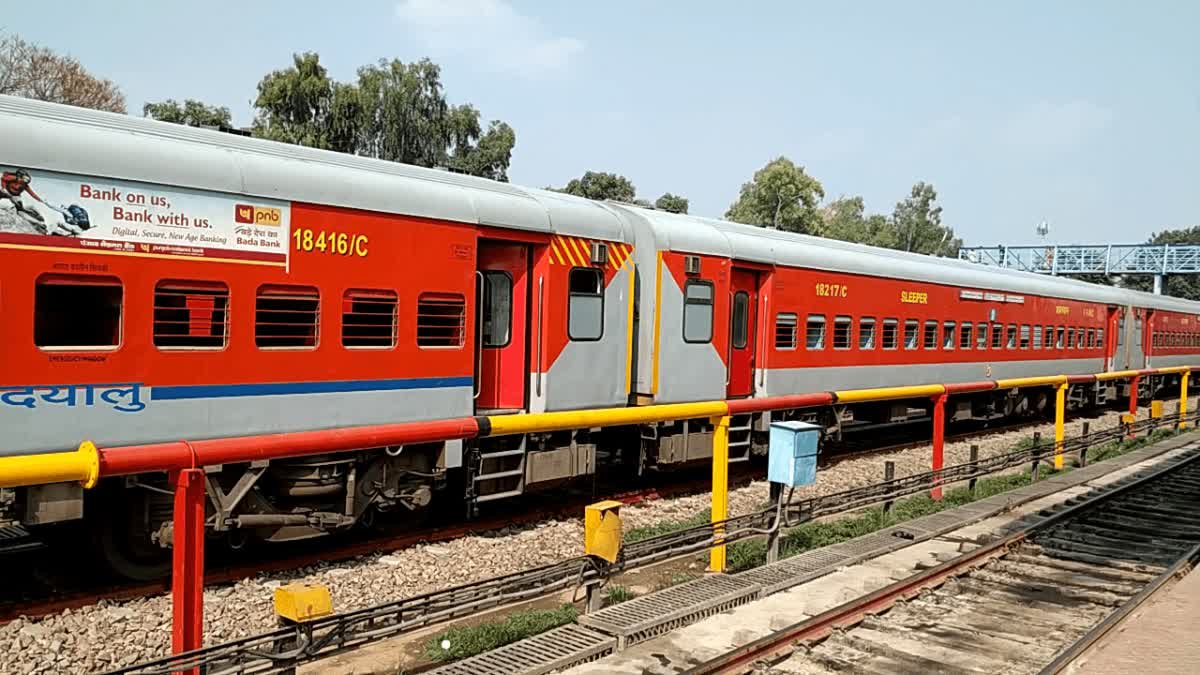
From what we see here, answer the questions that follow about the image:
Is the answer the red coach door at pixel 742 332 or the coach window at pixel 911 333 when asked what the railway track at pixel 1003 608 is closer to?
the red coach door at pixel 742 332

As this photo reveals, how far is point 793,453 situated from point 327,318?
14.1ft

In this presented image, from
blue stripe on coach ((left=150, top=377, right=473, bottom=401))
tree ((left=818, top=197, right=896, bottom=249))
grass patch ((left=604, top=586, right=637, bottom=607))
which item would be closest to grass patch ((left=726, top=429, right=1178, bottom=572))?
grass patch ((left=604, top=586, right=637, bottom=607))

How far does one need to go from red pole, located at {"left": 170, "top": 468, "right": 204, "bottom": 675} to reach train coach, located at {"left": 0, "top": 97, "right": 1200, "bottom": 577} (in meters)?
2.50

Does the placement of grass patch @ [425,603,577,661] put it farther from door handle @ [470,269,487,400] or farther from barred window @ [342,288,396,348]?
door handle @ [470,269,487,400]

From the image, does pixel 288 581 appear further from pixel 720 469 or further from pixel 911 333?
pixel 911 333

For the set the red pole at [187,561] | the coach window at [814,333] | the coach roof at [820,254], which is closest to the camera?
the red pole at [187,561]

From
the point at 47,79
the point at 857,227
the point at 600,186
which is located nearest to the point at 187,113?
the point at 47,79

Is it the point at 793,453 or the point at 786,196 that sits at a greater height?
the point at 786,196

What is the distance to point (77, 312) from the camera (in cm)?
702

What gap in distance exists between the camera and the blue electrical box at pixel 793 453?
8320mm

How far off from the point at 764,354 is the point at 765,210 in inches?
1629

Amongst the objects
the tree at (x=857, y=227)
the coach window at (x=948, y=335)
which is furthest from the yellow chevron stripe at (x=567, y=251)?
the tree at (x=857, y=227)

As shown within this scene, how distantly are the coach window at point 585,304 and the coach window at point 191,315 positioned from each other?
4.29 meters

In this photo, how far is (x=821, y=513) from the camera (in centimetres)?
927
